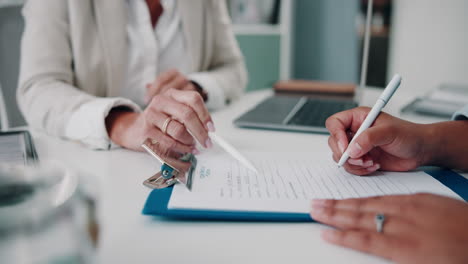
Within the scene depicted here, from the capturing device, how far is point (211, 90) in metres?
0.91

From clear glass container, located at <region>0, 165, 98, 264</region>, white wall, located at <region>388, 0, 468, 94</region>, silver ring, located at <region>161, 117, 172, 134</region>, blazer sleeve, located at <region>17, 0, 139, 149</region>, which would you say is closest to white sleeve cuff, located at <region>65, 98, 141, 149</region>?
blazer sleeve, located at <region>17, 0, 139, 149</region>

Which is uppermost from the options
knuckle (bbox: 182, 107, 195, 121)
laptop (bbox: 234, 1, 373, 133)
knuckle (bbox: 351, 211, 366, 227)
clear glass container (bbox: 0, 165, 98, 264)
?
clear glass container (bbox: 0, 165, 98, 264)

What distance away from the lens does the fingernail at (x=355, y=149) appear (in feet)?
1.48

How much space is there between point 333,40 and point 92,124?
191 cm

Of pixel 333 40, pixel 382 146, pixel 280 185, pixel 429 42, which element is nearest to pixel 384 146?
pixel 382 146

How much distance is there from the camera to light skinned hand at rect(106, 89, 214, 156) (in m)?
0.54

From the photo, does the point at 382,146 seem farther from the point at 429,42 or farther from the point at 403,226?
the point at 429,42

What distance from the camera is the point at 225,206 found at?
0.37m

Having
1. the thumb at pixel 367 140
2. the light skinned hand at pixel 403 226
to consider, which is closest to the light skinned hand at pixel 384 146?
the thumb at pixel 367 140

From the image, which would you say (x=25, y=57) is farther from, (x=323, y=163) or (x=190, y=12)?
(x=323, y=163)

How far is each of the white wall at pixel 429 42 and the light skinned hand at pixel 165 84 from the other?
1.86 meters

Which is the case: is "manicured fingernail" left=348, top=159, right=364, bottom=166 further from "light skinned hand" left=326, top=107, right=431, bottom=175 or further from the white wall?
the white wall

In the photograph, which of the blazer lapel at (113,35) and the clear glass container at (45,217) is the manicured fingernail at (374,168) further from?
the blazer lapel at (113,35)

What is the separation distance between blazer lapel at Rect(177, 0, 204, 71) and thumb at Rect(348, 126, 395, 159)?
2.30 ft
